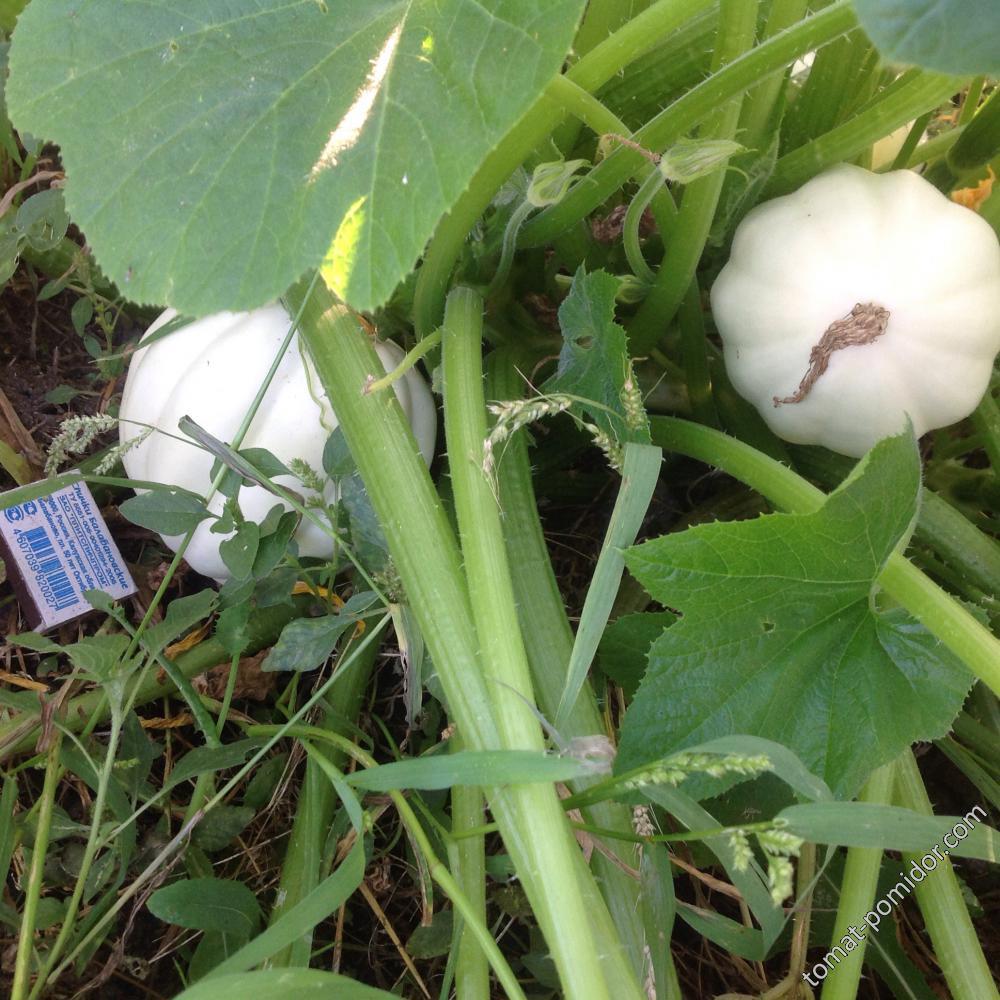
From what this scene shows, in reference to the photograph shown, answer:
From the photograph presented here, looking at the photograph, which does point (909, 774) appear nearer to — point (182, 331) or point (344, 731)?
point (344, 731)

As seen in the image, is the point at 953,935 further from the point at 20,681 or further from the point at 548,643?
the point at 20,681

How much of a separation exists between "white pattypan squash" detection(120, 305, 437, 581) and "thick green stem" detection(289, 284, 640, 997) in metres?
0.09

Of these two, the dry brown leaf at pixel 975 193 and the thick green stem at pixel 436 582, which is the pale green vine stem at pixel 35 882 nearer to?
the thick green stem at pixel 436 582

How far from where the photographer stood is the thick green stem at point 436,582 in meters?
0.63

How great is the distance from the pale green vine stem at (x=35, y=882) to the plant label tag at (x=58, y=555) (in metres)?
0.22

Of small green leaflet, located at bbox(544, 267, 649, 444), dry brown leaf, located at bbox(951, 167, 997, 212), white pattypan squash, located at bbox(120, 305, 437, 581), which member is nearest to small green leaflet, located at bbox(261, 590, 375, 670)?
white pattypan squash, located at bbox(120, 305, 437, 581)

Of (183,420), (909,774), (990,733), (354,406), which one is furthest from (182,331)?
(990,733)

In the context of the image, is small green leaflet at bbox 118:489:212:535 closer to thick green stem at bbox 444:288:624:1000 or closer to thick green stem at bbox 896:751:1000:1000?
thick green stem at bbox 444:288:624:1000

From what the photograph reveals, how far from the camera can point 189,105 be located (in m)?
0.69

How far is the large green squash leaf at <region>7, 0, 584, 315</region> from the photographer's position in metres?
0.64

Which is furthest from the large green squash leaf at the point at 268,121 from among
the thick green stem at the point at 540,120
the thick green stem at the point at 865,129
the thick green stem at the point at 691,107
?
the thick green stem at the point at 865,129

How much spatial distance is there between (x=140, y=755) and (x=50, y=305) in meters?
0.71

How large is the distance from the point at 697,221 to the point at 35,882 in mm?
833

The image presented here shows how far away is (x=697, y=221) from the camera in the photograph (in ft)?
3.00
